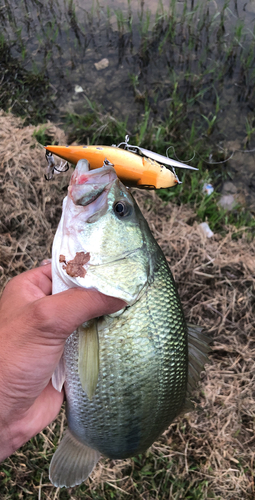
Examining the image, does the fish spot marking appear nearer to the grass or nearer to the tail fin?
the tail fin

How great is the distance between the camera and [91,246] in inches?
61.1

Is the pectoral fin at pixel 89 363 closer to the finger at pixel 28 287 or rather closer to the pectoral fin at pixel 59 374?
the pectoral fin at pixel 59 374

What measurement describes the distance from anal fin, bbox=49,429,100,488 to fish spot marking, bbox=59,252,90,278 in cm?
107

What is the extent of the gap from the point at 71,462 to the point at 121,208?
1532mm

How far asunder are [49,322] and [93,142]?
283cm

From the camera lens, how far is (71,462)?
6.41 ft

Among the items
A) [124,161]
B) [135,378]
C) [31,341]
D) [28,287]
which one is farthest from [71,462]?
[124,161]

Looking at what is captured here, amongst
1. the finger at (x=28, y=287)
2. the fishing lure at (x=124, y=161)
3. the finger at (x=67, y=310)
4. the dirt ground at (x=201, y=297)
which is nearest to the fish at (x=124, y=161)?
the fishing lure at (x=124, y=161)

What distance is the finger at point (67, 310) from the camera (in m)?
1.49

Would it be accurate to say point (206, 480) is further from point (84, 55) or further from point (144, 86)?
point (84, 55)

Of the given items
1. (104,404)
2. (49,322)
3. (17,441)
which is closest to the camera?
(49,322)

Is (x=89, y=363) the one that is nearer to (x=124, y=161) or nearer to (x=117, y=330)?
(x=117, y=330)

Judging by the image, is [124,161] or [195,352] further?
[195,352]

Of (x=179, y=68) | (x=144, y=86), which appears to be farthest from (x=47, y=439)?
(x=179, y=68)
